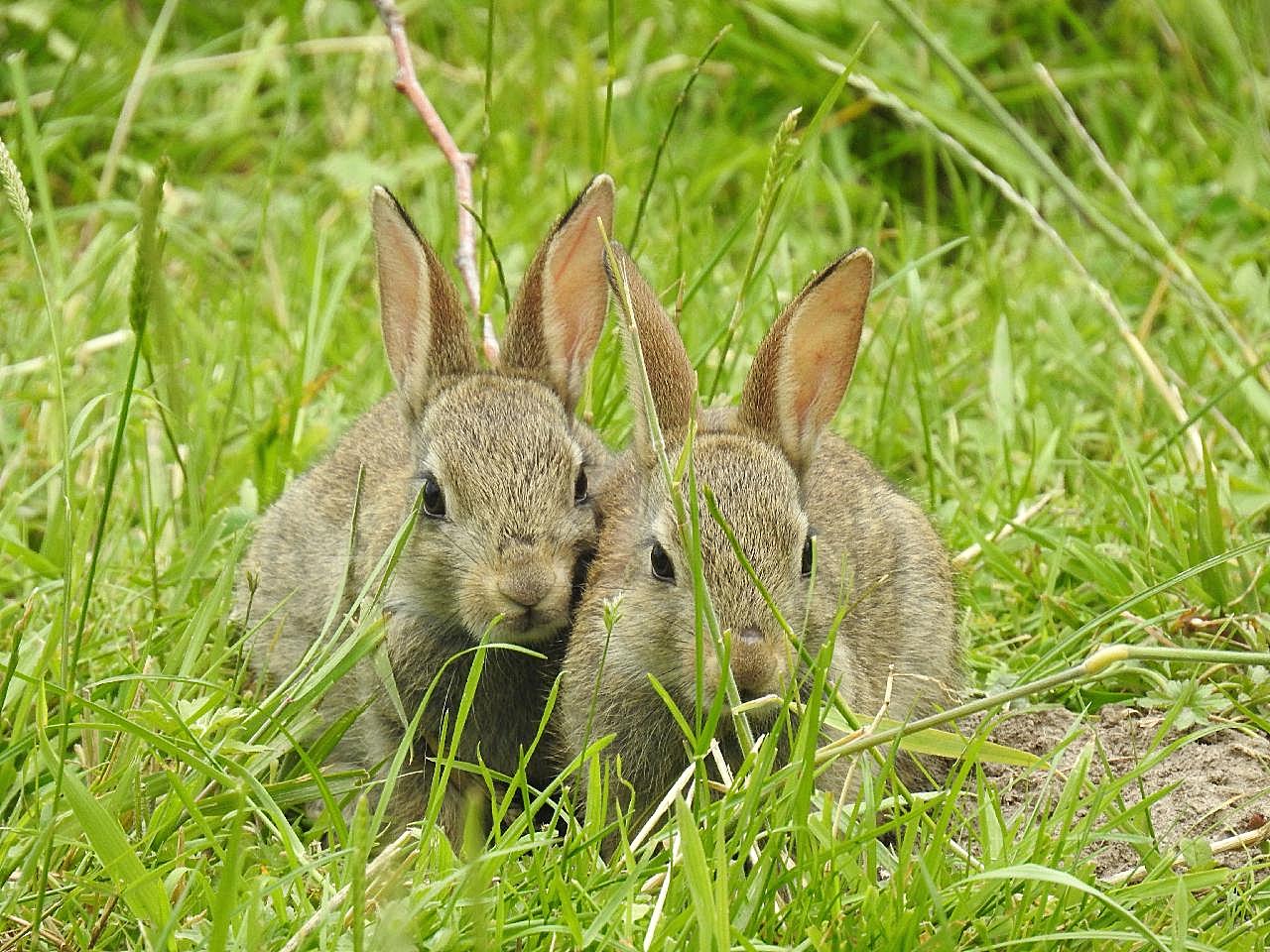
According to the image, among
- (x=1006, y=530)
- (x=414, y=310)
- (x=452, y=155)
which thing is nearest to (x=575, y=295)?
(x=414, y=310)

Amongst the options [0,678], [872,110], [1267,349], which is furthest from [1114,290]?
[0,678]

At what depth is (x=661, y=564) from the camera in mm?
3988

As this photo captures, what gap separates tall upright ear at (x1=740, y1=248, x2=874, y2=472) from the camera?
4.18m

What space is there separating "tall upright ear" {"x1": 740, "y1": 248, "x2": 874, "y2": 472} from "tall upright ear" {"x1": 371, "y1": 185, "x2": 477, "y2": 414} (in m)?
0.92

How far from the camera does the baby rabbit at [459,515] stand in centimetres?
423

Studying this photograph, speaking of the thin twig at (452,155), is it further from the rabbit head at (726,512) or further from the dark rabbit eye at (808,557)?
the dark rabbit eye at (808,557)

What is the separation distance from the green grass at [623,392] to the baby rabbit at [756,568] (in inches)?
11.6

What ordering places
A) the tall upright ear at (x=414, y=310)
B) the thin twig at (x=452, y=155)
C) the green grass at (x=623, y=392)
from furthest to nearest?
the thin twig at (x=452, y=155) < the tall upright ear at (x=414, y=310) < the green grass at (x=623, y=392)

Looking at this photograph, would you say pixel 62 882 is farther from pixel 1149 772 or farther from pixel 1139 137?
pixel 1139 137

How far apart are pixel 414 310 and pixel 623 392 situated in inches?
31.8

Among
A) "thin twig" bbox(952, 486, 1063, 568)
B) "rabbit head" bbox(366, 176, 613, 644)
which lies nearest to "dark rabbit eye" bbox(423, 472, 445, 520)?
"rabbit head" bbox(366, 176, 613, 644)

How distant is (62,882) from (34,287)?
366 centimetres

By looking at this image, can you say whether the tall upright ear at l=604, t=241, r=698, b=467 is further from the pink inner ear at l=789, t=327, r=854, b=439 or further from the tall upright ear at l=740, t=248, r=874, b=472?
the pink inner ear at l=789, t=327, r=854, b=439

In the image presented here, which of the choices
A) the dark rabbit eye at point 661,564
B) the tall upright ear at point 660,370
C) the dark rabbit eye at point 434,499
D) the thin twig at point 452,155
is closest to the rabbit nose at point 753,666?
the dark rabbit eye at point 661,564
